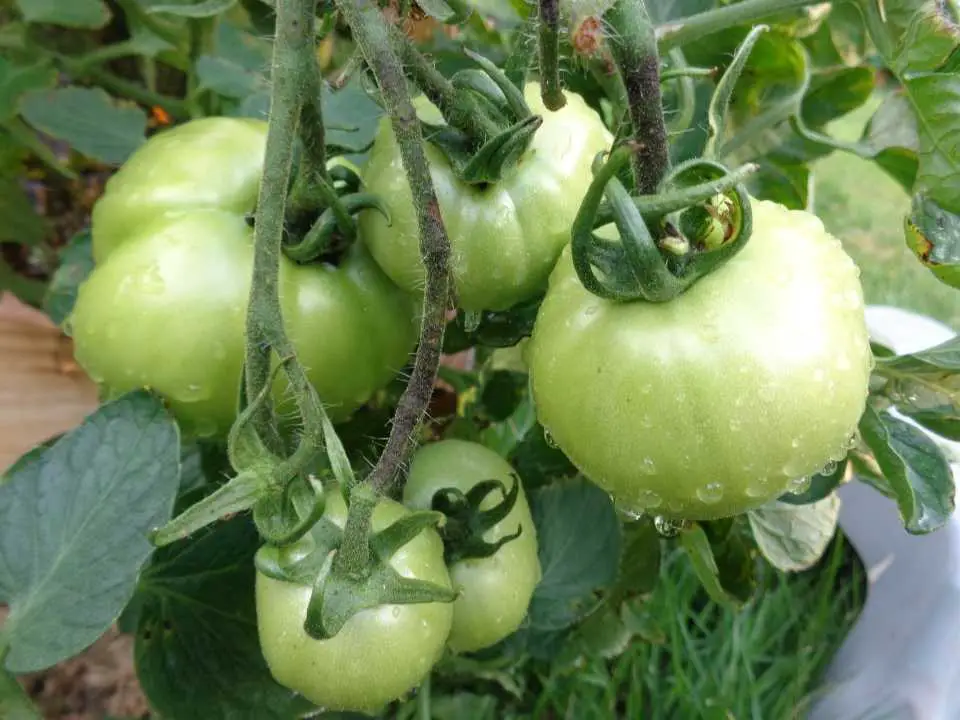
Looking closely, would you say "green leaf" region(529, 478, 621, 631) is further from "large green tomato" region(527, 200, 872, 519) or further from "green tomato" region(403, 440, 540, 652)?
"large green tomato" region(527, 200, 872, 519)

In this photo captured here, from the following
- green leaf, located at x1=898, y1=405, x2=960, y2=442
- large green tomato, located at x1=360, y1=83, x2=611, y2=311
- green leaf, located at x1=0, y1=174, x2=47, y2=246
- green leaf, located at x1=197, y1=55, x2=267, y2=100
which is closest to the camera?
large green tomato, located at x1=360, y1=83, x2=611, y2=311

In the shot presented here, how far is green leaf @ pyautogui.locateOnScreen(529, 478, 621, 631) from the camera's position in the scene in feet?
2.47

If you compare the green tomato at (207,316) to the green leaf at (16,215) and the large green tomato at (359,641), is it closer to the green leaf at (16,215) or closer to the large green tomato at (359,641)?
the large green tomato at (359,641)

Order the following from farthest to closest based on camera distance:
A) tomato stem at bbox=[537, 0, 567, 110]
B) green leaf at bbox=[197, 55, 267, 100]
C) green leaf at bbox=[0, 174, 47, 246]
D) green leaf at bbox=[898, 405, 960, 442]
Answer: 1. green leaf at bbox=[0, 174, 47, 246]
2. green leaf at bbox=[197, 55, 267, 100]
3. green leaf at bbox=[898, 405, 960, 442]
4. tomato stem at bbox=[537, 0, 567, 110]

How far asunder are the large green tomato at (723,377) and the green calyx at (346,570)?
0.32 feet

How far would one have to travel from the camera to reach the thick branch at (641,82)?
1.18ft

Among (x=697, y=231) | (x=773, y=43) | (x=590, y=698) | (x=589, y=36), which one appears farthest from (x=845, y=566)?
(x=589, y=36)

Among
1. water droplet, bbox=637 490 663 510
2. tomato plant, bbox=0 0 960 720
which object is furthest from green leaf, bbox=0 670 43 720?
water droplet, bbox=637 490 663 510

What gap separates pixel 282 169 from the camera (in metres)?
0.43

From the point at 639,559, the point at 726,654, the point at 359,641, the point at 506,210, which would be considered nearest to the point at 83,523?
the point at 359,641

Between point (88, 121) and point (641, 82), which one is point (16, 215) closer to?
point (88, 121)

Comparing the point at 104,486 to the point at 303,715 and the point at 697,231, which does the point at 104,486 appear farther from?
the point at 697,231

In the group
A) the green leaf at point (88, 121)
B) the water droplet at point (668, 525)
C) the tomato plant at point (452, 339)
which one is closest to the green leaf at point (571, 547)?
the tomato plant at point (452, 339)

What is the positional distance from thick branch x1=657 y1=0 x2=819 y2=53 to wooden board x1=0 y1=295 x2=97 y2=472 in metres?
0.73
